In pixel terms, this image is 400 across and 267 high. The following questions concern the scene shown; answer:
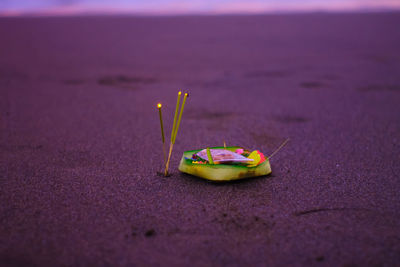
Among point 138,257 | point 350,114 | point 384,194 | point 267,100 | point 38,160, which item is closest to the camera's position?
point 138,257

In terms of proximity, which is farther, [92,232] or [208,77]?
[208,77]

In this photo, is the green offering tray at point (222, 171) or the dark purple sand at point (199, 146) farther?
the green offering tray at point (222, 171)

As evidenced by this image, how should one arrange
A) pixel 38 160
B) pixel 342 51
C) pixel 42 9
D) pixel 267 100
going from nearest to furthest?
1. pixel 38 160
2. pixel 267 100
3. pixel 342 51
4. pixel 42 9

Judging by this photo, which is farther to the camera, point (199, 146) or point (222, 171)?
point (199, 146)

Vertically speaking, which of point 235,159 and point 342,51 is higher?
point 342,51

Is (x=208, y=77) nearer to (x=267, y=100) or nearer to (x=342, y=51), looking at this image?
(x=267, y=100)

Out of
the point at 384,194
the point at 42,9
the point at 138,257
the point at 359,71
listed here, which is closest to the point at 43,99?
the point at 138,257

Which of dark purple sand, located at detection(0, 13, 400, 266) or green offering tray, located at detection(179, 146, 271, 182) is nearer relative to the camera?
dark purple sand, located at detection(0, 13, 400, 266)

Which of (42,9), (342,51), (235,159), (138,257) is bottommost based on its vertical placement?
(138,257)
